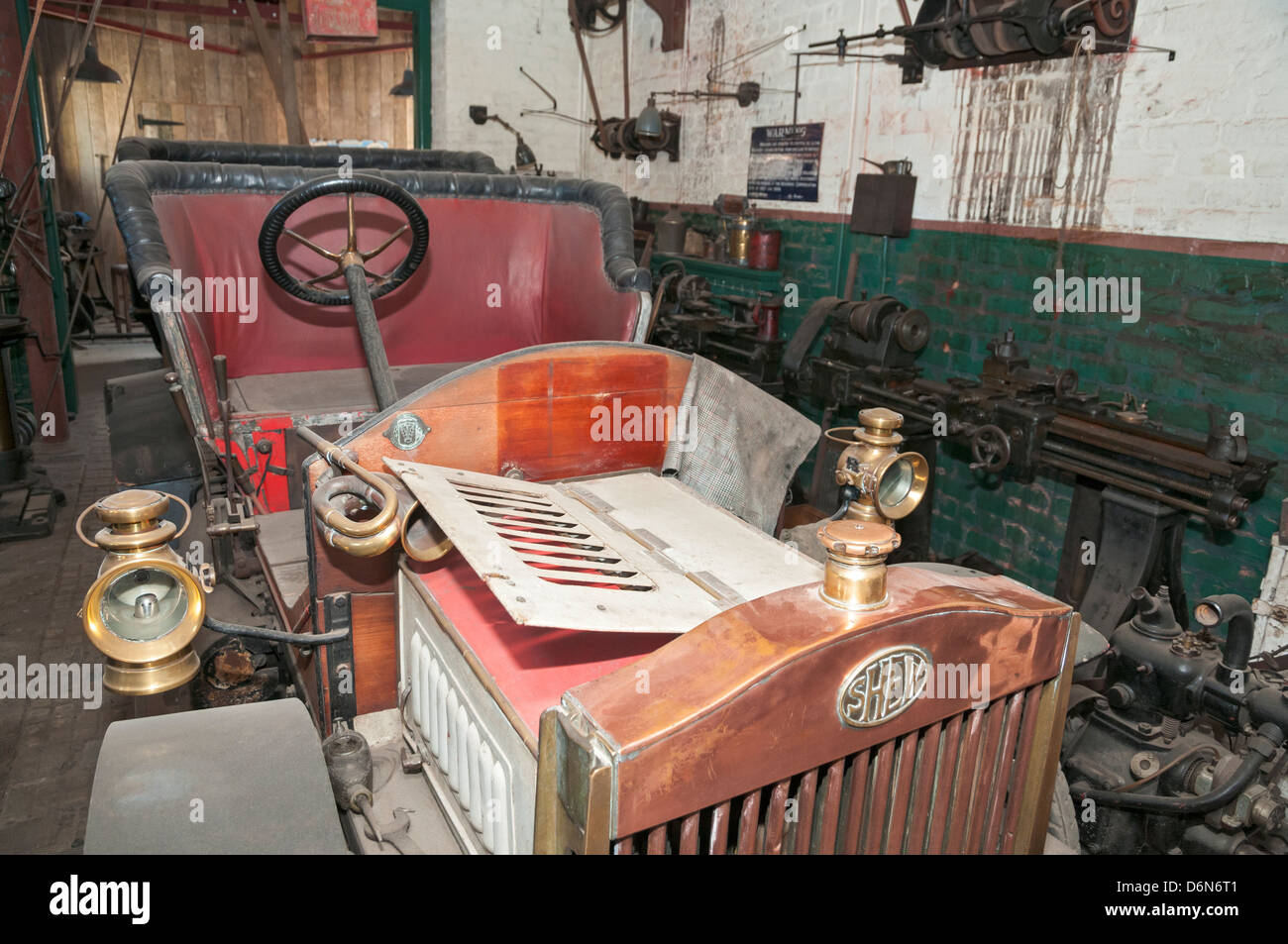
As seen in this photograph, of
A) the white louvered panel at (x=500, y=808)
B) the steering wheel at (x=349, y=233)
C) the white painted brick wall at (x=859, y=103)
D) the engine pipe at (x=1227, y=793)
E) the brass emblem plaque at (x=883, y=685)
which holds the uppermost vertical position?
the white painted brick wall at (x=859, y=103)

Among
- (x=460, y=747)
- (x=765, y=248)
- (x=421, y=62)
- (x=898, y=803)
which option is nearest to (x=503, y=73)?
(x=421, y=62)

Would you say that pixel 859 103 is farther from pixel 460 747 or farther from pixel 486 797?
pixel 486 797

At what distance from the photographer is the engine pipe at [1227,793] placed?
181cm

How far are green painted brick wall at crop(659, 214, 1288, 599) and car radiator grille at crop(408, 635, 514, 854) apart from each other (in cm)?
282

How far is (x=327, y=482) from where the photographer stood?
178 cm

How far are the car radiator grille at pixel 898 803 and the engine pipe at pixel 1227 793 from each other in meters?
0.63

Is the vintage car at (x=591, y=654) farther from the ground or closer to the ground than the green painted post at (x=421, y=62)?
closer to the ground

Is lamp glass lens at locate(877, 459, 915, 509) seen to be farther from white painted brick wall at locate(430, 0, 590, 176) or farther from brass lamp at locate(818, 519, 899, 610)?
white painted brick wall at locate(430, 0, 590, 176)

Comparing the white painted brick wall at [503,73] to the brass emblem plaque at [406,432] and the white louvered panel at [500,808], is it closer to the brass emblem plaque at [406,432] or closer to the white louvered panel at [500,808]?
the brass emblem plaque at [406,432]

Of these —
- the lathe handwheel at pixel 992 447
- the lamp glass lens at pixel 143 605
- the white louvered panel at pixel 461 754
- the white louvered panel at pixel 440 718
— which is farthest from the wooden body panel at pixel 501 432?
the lathe handwheel at pixel 992 447

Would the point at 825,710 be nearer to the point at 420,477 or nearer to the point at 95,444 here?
the point at 420,477

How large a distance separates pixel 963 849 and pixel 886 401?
8.91 ft

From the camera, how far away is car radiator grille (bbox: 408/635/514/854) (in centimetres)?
147

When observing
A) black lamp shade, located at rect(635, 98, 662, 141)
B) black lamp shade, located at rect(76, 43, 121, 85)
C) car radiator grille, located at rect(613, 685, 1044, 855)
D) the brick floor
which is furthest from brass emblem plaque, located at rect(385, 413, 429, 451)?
black lamp shade, located at rect(76, 43, 121, 85)
